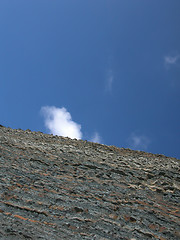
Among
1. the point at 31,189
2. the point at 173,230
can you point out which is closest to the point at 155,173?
the point at 173,230

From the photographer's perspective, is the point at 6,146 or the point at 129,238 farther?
the point at 6,146

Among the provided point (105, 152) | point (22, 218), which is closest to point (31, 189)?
point (22, 218)

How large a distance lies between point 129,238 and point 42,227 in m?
2.77

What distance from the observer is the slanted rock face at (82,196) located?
6.81m

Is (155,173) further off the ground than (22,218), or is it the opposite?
(155,173)

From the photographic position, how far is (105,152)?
16.0m

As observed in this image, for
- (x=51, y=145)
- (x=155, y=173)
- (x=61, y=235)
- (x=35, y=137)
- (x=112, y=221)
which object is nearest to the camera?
(x=61, y=235)

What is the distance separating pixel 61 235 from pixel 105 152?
389 inches

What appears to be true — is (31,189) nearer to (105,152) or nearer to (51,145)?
(51,145)

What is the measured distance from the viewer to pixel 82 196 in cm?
878

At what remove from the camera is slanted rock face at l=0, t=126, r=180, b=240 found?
6809mm

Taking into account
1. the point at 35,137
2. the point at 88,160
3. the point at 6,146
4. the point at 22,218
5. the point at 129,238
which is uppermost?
the point at 35,137

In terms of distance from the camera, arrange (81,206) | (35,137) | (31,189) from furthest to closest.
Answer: (35,137) < (31,189) < (81,206)

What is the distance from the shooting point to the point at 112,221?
746 centimetres
